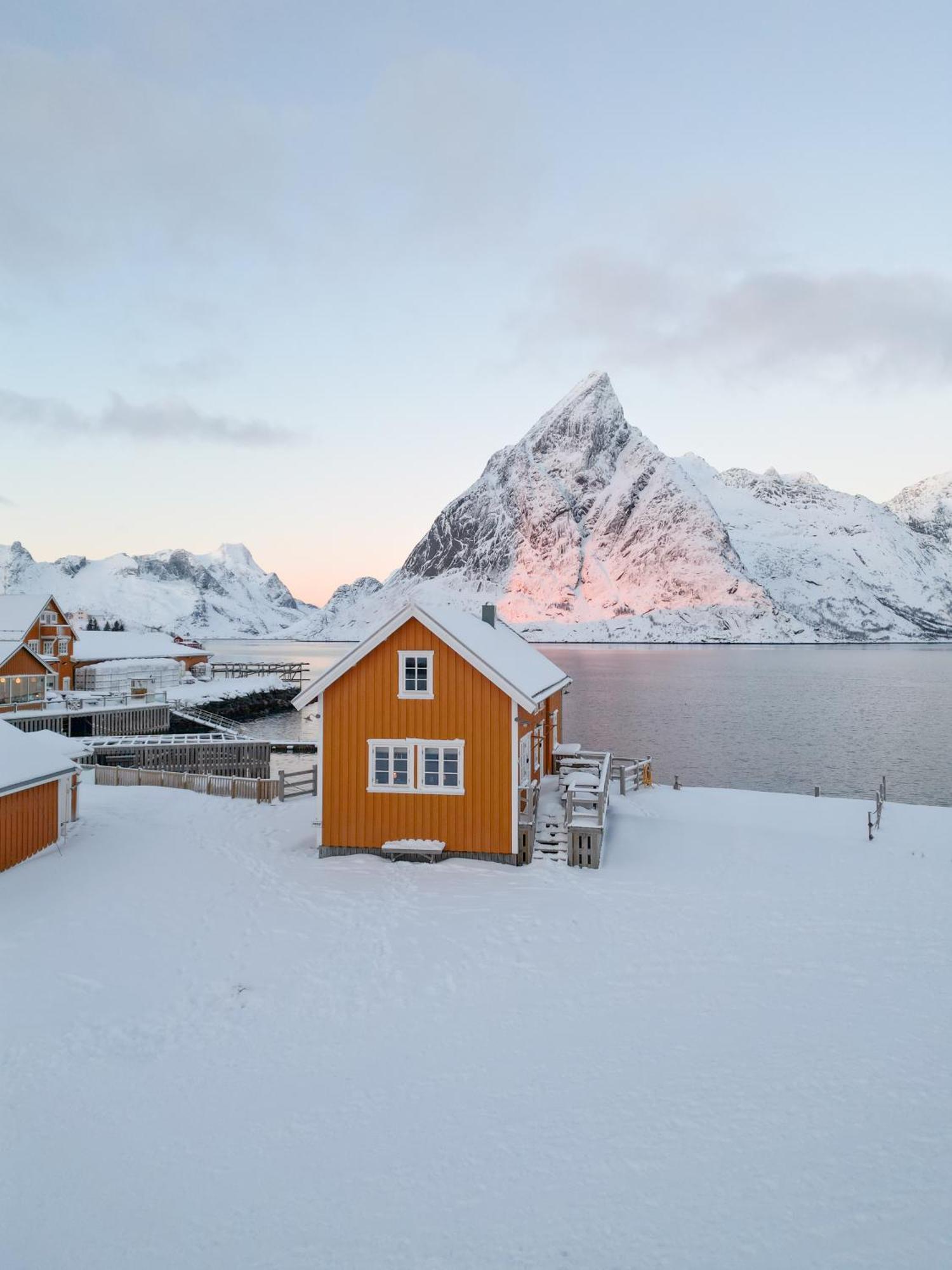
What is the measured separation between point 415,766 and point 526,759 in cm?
348

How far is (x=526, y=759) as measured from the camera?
2147 cm

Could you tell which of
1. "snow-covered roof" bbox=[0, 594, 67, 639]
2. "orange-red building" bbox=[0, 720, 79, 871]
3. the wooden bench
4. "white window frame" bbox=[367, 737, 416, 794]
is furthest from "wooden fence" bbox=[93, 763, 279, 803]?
"snow-covered roof" bbox=[0, 594, 67, 639]

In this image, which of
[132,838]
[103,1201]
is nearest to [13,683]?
[132,838]

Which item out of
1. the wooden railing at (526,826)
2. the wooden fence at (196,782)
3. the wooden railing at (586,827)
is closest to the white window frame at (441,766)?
the wooden railing at (526,826)

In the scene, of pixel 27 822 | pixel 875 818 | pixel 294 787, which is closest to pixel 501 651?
pixel 294 787

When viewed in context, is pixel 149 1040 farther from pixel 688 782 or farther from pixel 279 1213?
pixel 688 782

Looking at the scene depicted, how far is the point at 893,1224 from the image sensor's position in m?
7.17

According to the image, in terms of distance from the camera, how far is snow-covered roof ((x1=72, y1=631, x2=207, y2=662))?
73.6 m

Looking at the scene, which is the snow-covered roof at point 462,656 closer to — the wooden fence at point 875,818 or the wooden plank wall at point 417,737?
the wooden plank wall at point 417,737

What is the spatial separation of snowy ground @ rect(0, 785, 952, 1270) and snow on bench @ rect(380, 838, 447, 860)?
3.06ft

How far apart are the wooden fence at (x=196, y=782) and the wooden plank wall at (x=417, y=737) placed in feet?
26.0

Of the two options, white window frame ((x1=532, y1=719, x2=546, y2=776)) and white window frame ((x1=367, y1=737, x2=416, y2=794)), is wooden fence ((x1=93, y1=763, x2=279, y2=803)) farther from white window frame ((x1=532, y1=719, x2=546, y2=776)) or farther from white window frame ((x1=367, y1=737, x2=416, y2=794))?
white window frame ((x1=532, y1=719, x2=546, y2=776))

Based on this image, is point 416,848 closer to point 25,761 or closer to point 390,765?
point 390,765

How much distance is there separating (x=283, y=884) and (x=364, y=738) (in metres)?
4.15
